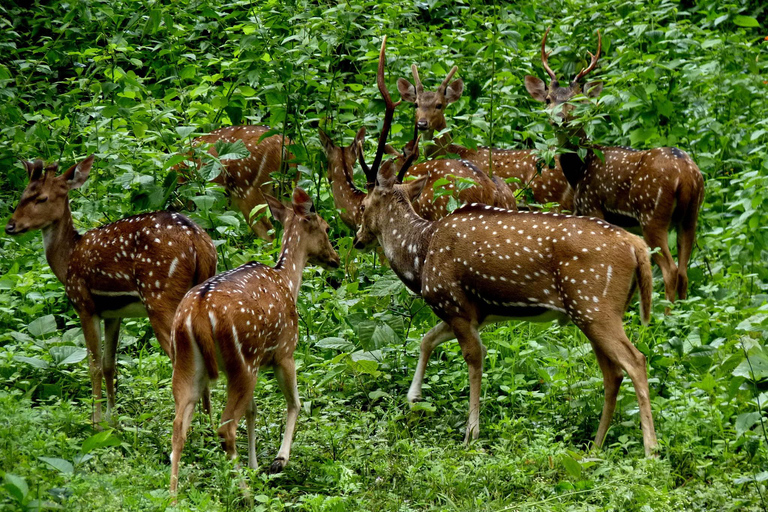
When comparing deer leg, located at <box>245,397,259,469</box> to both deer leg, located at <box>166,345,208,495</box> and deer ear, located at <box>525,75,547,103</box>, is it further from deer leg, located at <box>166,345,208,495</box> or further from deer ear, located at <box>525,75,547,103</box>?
deer ear, located at <box>525,75,547,103</box>

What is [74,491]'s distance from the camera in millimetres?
4227

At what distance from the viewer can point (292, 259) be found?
6.50 m

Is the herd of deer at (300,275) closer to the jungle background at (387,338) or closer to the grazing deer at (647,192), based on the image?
the jungle background at (387,338)

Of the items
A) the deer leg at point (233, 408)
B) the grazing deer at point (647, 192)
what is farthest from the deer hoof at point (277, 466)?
the grazing deer at point (647, 192)

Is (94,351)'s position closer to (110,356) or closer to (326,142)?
(110,356)

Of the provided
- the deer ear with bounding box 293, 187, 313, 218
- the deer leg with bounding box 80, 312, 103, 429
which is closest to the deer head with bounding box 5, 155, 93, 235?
the deer leg with bounding box 80, 312, 103, 429

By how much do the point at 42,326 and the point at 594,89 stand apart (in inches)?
217

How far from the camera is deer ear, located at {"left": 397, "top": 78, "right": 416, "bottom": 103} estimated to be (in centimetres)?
946

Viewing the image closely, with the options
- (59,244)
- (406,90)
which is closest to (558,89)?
(406,90)

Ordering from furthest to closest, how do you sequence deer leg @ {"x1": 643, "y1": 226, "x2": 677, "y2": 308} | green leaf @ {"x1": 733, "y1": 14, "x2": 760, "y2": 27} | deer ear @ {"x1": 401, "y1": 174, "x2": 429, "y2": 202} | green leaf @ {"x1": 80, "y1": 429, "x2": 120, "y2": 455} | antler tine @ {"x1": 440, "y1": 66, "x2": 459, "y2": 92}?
green leaf @ {"x1": 733, "y1": 14, "x2": 760, "y2": 27} < antler tine @ {"x1": 440, "y1": 66, "x2": 459, "y2": 92} < deer leg @ {"x1": 643, "y1": 226, "x2": 677, "y2": 308} < deer ear @ {"x1": 401, "y1": 174, "x2": 429, "y2": 202} < green leaf @ {"x1": 80, "y1": 429, "x2": 120, "y2": 455}

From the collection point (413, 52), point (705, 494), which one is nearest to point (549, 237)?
Answer: point (705, 494)

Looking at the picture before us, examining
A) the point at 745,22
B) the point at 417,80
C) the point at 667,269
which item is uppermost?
the point at 745,22

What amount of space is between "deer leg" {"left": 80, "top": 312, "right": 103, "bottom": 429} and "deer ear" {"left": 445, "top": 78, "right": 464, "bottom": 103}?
14.5 feet

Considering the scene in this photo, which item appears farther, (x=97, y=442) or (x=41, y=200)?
(x=41, y=200)
